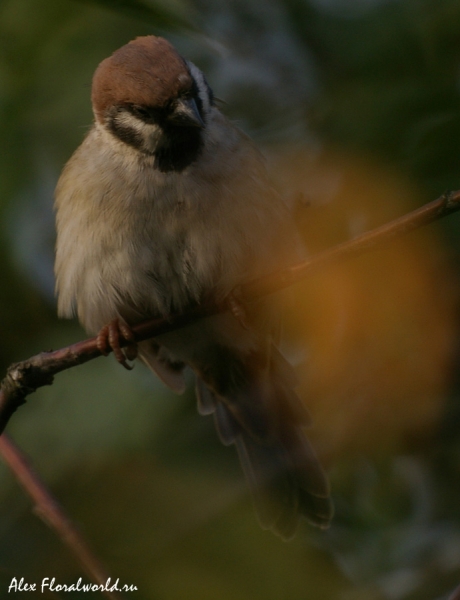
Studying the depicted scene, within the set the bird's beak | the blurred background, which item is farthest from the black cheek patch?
the blurred background

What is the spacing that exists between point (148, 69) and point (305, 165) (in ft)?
2.46

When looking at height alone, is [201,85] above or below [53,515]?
above

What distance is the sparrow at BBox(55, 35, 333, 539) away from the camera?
3.28m

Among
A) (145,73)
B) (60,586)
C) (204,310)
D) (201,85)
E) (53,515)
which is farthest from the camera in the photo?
(201,85)

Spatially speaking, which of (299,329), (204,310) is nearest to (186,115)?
(204,310)

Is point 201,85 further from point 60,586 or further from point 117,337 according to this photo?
point 60,586

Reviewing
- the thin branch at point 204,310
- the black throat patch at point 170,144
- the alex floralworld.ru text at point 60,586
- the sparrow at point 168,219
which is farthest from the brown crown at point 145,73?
the alex floralworld.ru text at point 60,586

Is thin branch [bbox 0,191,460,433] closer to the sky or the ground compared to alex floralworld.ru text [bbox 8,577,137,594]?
closer to the sky

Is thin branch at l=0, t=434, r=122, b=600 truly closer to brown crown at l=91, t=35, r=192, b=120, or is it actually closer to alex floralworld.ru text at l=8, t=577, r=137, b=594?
alex floralworld.ru text at l=8, t=577, r=137, b=594

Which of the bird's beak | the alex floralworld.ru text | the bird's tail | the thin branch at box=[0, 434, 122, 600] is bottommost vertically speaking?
the bird's tail

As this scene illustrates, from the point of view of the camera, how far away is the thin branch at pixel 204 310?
2307mm

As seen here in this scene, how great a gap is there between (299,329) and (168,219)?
37.7 inches

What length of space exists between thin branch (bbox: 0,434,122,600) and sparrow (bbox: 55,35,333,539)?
0.81 meters

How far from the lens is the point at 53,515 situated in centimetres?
246
